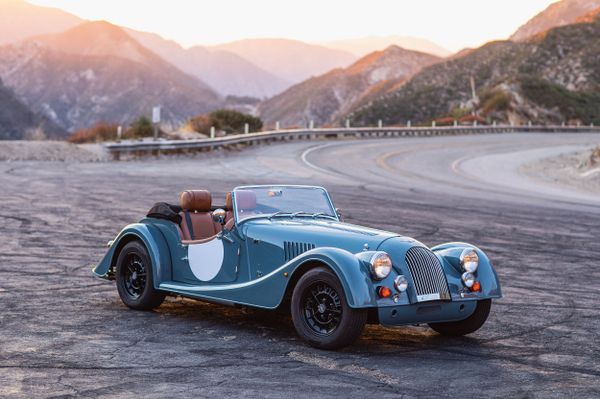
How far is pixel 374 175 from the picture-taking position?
32531 mm

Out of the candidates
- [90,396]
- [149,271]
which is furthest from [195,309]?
[90,396]

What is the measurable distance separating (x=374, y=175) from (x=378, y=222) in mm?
14538

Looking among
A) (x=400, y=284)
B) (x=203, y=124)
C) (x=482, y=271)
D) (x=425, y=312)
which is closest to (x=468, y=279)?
(x=482, y=271)

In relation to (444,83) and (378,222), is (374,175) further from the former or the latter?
(444,83)

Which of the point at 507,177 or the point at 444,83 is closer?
the point at 507,177

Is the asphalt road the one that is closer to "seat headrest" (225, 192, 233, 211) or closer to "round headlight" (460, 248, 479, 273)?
"round headlight" (460, 248, 479, 273)

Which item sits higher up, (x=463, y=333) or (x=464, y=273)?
(x=464, y=273)

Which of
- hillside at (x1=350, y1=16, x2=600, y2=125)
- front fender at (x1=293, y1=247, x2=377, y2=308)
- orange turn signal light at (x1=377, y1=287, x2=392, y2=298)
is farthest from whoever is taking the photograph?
hillside at (x1=350, y1=16, x2=600, y2=125)

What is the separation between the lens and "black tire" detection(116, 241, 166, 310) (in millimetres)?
9508

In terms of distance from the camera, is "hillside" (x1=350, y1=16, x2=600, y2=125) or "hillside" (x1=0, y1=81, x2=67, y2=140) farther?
"hillside" (x1=0, y1=81, x2=67, y2=140)

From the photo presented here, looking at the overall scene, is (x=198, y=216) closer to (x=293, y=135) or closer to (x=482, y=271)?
(x=482, y=271)

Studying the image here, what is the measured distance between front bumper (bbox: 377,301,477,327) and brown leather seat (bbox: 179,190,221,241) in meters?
2.89

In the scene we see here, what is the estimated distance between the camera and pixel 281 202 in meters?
9.36

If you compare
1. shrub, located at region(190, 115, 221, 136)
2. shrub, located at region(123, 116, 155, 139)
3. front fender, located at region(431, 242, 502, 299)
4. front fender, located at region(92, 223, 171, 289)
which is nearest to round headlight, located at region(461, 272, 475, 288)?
front fender, located at region(431, 242, 502, 299)
